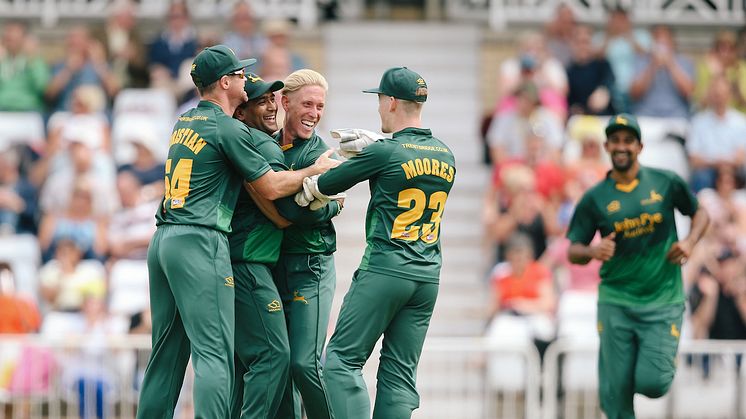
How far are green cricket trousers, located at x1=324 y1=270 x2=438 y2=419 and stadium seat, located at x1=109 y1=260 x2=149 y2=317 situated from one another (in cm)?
590

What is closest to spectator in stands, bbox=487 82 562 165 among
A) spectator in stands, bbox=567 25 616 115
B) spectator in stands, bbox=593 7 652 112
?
spectator in stands, bbox=567 25 616 115

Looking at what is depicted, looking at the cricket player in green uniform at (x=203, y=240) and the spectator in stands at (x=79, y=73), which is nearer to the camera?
the cricket player in green uniform at (x=203, y=240)

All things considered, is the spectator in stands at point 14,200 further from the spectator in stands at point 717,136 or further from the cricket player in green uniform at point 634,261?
the spectator in stands at point 717,136

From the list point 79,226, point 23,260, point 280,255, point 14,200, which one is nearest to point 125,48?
point 14,200

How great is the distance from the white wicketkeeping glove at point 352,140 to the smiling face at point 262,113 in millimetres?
609

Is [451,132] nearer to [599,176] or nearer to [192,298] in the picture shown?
[599,176]

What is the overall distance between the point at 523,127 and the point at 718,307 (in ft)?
10.4

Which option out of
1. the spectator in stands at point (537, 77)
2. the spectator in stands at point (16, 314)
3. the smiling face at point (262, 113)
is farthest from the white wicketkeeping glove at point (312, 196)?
the spectator in stands at point (537, 77)

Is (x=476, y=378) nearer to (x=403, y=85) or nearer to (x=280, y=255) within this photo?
(x=280, y=255)

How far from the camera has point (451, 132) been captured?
702 inches

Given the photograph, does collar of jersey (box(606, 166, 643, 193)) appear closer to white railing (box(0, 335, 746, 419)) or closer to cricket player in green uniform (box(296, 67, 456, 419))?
cricket player in green uniform (box(296, 67, 456, 419))

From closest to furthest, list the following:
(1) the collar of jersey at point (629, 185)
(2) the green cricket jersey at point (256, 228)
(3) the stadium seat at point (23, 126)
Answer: (2) the green cricket jersey at point (256, 228), (1) the collar of jersey at point (629, 185), (3) the stadium seat at point (23, 126)

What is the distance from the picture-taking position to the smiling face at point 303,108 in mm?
9820

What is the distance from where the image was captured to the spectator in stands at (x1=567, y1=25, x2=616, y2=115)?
17.2m
